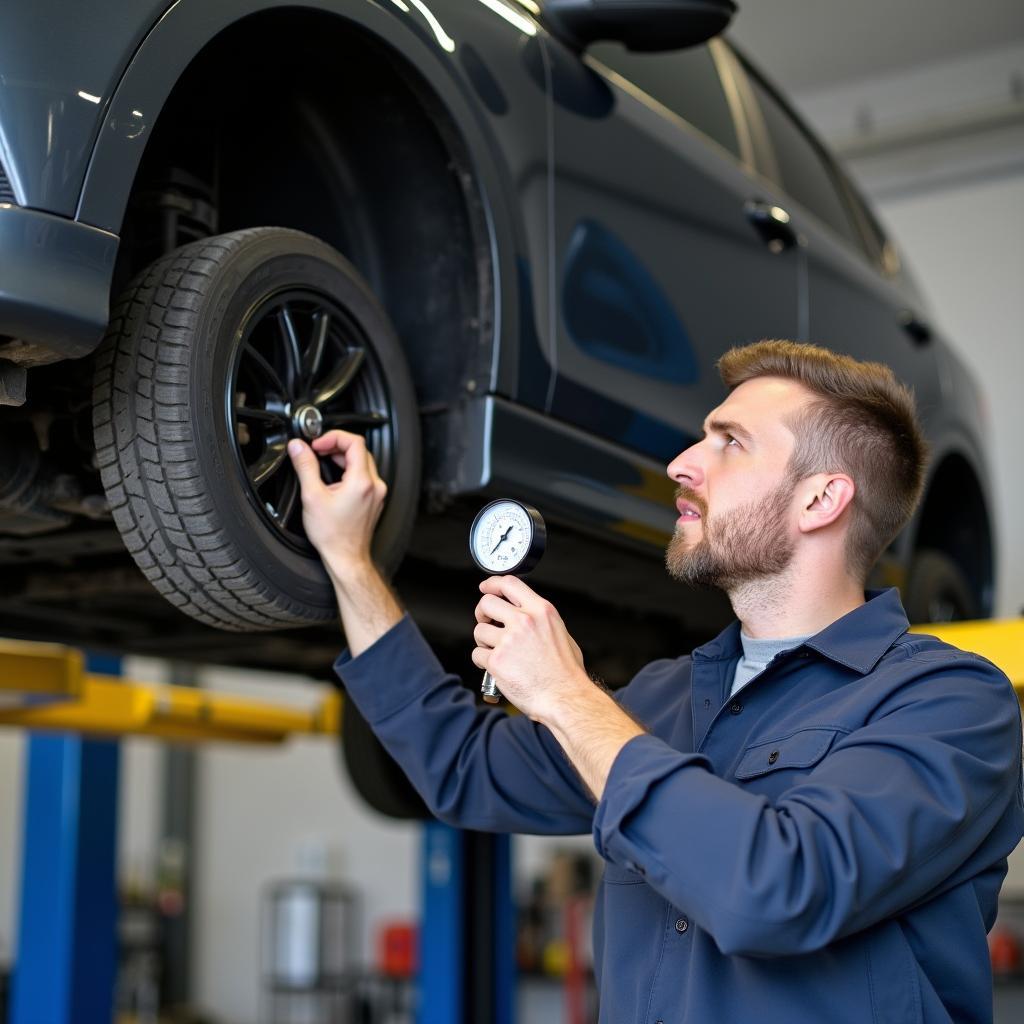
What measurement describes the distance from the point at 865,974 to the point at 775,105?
7.70 ft

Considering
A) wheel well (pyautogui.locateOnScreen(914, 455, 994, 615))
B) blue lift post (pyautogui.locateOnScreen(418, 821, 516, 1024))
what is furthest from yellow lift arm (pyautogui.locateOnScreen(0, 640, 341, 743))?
wheel well (pyautogui.locateOnScreen(914, 455, 994, 615))

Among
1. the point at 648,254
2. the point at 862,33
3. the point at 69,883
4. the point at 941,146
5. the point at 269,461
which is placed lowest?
the point at 69,883

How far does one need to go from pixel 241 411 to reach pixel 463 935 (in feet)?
10.2

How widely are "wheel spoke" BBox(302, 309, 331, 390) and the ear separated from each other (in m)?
0.62

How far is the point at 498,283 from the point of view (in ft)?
5.82

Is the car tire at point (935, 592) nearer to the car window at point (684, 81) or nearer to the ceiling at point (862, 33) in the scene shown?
the car window at point (684, 81)

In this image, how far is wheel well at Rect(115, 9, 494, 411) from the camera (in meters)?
1.71

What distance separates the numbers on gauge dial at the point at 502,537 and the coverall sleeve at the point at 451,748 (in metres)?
0.28

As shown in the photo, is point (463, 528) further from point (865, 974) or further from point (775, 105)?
point (775, 105)

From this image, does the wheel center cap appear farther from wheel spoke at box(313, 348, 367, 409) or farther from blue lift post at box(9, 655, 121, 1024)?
blue lift post at box(9, 655, 121, 1024)

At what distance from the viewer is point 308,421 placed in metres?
1.64

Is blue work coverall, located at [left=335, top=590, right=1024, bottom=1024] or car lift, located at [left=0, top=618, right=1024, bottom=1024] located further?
car lift, located at [left=0, top=618, right=1024, bottom=1024]

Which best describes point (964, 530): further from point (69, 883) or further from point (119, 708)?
point (69, 883)

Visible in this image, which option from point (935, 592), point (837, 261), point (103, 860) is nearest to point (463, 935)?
point (103, 860)
